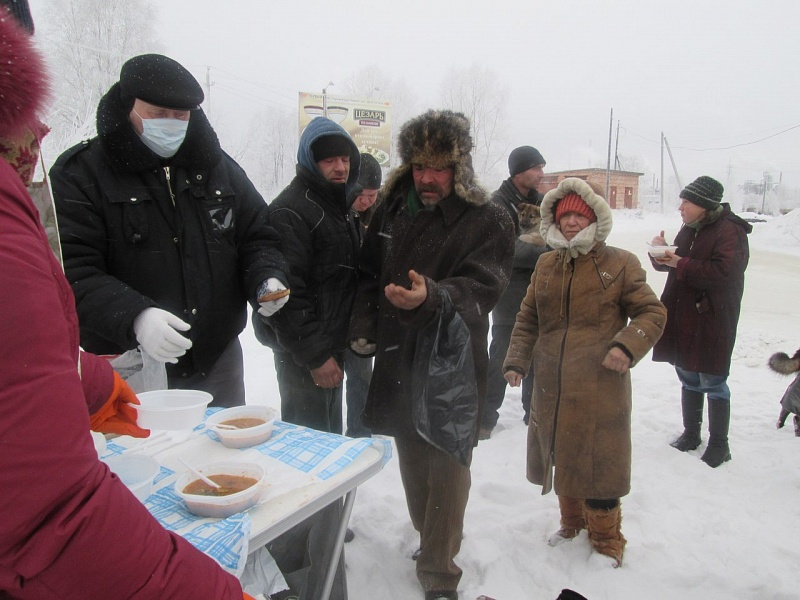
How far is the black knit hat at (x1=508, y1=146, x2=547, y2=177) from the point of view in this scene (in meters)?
4.11

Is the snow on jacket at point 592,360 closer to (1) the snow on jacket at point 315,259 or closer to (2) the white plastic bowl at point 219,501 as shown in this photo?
(1) the snow on jacket at point 315,259

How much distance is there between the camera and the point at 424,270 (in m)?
2.25

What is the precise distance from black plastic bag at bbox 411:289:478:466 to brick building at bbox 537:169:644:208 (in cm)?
3963

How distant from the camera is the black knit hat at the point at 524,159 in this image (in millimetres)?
4113

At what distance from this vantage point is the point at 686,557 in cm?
254

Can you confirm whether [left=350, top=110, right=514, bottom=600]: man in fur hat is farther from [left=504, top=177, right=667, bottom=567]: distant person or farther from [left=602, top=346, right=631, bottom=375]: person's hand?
[left=602, top=346, right=631, bottom=375]: person's hand

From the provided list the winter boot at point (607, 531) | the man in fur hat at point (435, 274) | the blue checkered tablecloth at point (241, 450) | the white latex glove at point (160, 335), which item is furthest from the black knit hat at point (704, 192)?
the white latex glove at point (160, 335)

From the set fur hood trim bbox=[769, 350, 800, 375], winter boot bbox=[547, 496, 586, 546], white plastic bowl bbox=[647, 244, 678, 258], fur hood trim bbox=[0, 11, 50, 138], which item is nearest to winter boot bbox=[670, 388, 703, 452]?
fur hood trim bbox=[769, 350, 800, 375]

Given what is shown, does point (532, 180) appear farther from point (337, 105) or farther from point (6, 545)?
point (337, 105)

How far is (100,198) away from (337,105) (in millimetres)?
19900

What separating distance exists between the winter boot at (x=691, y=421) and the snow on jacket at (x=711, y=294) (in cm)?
27

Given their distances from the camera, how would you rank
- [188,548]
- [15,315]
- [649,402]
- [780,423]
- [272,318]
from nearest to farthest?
1. [15,315]
2. [188,548]
3. [272,318]
4. [780,423]
5. [649,402]

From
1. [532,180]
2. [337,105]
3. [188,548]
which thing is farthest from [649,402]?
[337,105]

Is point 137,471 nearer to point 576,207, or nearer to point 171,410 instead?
point 171,410
